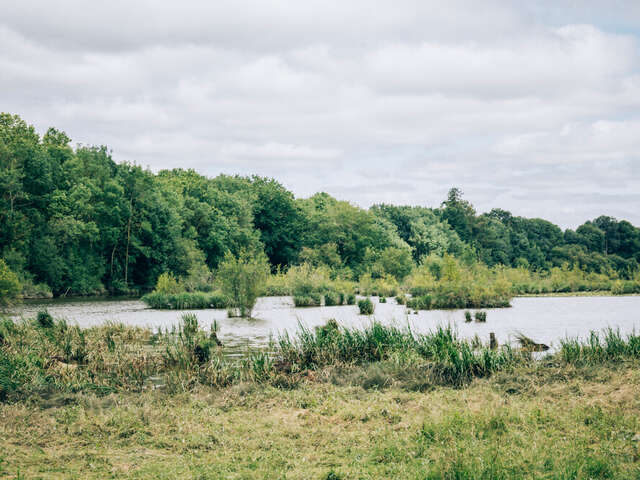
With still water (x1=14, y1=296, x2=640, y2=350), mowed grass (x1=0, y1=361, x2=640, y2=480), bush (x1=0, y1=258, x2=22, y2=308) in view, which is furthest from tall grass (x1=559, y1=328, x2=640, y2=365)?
bush (x1=0, y1=258, x2=22, y2=308)

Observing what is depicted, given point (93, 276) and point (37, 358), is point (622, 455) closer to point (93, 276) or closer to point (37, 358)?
point (37, 358)

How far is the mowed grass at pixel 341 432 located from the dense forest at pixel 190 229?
30.9 metres

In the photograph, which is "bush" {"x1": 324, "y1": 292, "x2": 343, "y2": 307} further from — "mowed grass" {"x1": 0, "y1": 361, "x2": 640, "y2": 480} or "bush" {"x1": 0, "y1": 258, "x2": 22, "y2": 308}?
"mowed grass" {"x1": 0, "y1": 361, "x2": 640, "y2": 480}

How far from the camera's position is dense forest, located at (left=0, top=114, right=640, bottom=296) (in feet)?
183

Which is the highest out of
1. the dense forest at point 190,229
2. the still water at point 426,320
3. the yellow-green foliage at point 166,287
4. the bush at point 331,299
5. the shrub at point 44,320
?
the dense forest at point 190,229

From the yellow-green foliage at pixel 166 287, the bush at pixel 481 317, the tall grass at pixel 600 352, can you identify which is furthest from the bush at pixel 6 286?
the tall grass at pixel 600 352

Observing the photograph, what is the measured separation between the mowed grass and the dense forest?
3089 cm

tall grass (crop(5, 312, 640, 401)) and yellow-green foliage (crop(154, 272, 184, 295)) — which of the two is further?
yellow-green foliage (crop(154, 272, 184, 295))

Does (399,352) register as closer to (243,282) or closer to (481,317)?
(481,317)

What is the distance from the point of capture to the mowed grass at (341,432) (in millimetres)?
7445

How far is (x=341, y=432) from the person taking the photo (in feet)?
30.7

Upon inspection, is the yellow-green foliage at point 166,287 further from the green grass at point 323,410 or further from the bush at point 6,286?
the green grass at point 323,410

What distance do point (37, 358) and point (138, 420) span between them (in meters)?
4.87

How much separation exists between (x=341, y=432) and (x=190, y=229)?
64.2 metres
